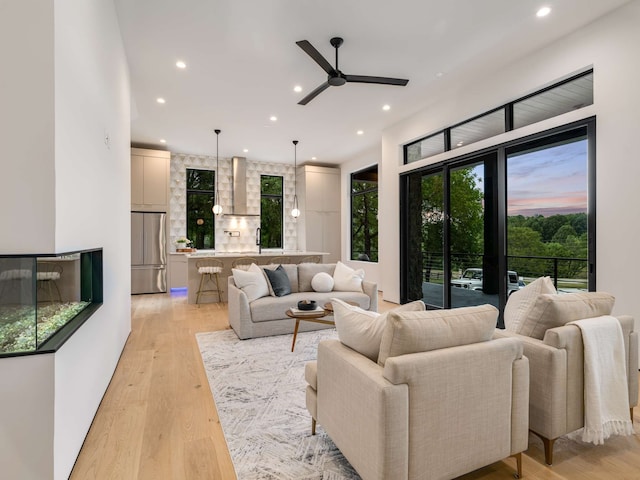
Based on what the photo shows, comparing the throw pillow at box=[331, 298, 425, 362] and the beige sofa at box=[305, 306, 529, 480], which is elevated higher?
the throw pillow at box=[331, 298, 425, 362]

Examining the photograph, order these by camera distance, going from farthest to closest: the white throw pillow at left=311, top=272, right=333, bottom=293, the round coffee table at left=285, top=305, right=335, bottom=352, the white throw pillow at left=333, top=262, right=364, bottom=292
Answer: the white throw pillow at left=333, top=262, right=364, bottom=292, the white throw pillow at left=311, top=272, right=333, bottom=293, the round coffee table at left=285, top=305, right=335, bottom=352

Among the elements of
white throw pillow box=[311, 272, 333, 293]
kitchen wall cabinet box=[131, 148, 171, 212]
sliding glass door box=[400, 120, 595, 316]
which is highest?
kitchen wall cabinet box=[131, 148, 171, 212]

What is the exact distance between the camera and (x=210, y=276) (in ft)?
21.7

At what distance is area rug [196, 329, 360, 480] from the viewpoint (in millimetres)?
1834

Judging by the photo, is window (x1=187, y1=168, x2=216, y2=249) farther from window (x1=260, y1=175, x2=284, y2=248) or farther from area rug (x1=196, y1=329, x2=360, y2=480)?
area rug (x1=196, y1=329, x2=360, y2=480)

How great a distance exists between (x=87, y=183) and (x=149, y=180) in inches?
230

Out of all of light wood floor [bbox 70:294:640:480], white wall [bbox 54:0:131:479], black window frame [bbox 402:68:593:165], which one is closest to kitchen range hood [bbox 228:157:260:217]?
black window frame [bbox 402:68:593:165]

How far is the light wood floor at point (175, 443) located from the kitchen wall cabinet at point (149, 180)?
4881 millimetres

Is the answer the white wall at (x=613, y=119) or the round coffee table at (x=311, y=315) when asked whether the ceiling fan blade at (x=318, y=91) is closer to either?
the white wall at (x=613, y=119)

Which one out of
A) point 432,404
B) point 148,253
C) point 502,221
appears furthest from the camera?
point 148,253

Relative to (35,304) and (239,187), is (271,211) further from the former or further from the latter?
(35,304)

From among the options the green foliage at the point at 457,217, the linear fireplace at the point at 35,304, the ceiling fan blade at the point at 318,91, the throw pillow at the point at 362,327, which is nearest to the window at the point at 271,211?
the green foliage at the point at 457,217

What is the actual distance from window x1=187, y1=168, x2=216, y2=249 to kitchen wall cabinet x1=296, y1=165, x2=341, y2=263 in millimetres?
2329

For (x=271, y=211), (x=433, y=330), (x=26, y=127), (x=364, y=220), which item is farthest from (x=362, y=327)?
(x=271, y=211)
